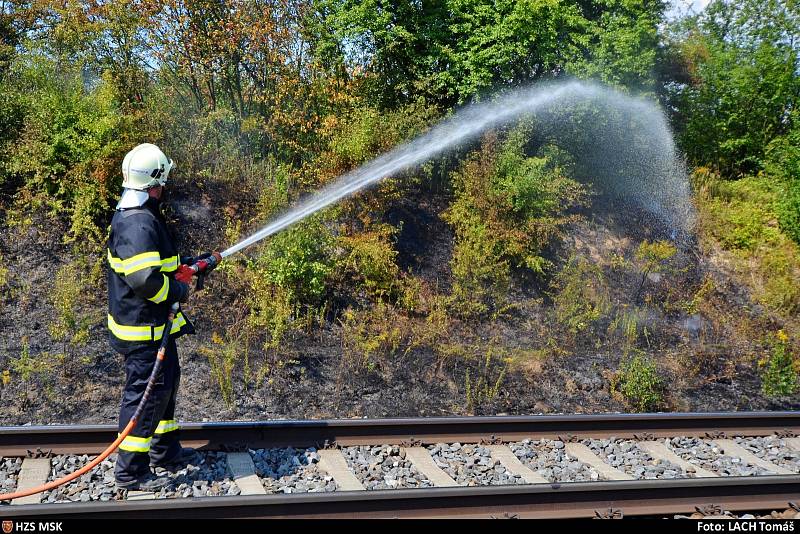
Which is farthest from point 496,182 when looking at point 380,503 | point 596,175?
point 380,503

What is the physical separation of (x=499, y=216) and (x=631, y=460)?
445 cm

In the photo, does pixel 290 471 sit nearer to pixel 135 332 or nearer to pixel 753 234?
pixel 135 332

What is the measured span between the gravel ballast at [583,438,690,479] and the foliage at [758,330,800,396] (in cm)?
302

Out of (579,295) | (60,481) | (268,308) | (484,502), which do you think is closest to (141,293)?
(60,481)

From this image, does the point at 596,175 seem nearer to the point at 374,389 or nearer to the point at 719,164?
the point at 719,164

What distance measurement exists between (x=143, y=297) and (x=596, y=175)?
29.0 ft

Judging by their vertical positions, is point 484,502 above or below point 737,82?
below

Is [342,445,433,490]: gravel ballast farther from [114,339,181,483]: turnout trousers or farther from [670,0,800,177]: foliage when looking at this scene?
[670,0,800,177]: foliage

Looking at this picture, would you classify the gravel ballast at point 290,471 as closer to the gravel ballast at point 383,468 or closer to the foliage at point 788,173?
the gravel ballast at point 383,468

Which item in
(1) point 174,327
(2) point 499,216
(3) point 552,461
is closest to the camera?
(1) point 174,327

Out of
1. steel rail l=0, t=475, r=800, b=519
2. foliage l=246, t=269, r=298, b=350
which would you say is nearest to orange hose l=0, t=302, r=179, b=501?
steel rail l=0, t=475, r=800, b=519

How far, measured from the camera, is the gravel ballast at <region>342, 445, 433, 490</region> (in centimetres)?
569

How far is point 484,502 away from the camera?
5.30m

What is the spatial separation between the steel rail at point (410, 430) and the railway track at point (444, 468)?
0.04ft
